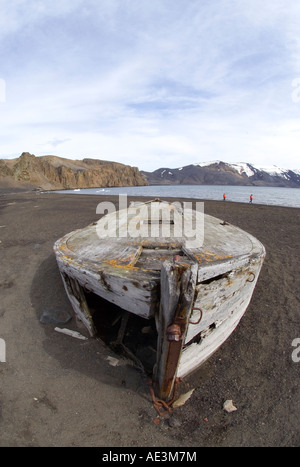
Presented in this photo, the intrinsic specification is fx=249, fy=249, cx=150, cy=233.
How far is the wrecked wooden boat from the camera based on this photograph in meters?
2.69

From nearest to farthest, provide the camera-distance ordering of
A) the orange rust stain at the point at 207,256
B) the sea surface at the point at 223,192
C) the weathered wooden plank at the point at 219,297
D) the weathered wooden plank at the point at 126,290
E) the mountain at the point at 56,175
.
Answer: the weathered wooden plank at the point at 126,290 < the weathered wooden plank at the point at 219,297 < the orange rust stain at the point at 207,256 < the sea surface at the point at 223,192 < the mountain at the point at 56,175

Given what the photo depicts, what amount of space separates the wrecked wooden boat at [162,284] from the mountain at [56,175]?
6783cm

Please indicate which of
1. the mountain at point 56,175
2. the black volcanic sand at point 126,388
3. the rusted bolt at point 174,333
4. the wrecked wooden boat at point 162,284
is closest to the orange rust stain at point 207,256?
the wrecked wooden boat at point 162,284

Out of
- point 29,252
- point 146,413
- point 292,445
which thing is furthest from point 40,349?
point 29,252

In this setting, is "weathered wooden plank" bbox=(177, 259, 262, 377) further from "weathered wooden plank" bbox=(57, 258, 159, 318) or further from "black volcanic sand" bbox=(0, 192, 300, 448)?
"weathered wooden plank" bbox=(57, 258, 159, 318)

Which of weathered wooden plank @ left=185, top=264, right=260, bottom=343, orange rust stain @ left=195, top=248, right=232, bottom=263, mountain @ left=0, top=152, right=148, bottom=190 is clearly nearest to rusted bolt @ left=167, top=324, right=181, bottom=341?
weathered wooden plank @ left=185, top=264, right=260, bottom=343

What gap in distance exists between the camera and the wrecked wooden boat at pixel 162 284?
269cm

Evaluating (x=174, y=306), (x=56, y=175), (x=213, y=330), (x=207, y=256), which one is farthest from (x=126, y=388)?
(x=56, y=175)

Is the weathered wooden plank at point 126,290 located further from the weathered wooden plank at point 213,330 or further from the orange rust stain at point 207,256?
the orange rust stain at point 207,256

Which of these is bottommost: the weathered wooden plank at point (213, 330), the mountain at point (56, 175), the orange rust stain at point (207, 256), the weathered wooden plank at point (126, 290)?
the weathered wooden plank at point (213, 330)

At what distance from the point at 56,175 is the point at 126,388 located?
319ft

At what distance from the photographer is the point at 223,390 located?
11.2 ft

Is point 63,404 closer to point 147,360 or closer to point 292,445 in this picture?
point 147,360

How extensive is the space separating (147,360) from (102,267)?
168cm
